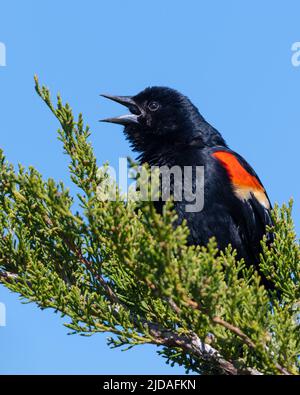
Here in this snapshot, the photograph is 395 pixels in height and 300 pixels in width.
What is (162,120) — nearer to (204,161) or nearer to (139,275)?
(204,161)

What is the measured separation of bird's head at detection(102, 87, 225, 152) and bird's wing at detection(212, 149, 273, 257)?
0.27 metres

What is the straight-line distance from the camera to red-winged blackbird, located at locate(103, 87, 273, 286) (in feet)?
12.5

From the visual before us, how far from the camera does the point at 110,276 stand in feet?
9.29

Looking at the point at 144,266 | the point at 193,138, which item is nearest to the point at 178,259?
the point at 144,266

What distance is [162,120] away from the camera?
14.5 feet

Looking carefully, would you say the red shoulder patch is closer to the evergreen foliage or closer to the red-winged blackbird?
the red-winged blackbird

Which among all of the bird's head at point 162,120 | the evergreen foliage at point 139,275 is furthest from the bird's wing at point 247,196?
the evergreen foliage at point 139,275

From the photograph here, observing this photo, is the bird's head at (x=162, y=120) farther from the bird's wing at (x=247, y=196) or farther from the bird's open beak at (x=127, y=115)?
the bird's wing at (x=247, y=196)

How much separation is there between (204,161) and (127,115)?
0.78m

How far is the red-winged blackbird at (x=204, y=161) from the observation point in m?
3.82

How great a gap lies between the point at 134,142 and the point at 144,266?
2276 mm

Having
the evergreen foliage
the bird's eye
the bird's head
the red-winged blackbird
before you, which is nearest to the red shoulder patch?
the red-winged blackbird
